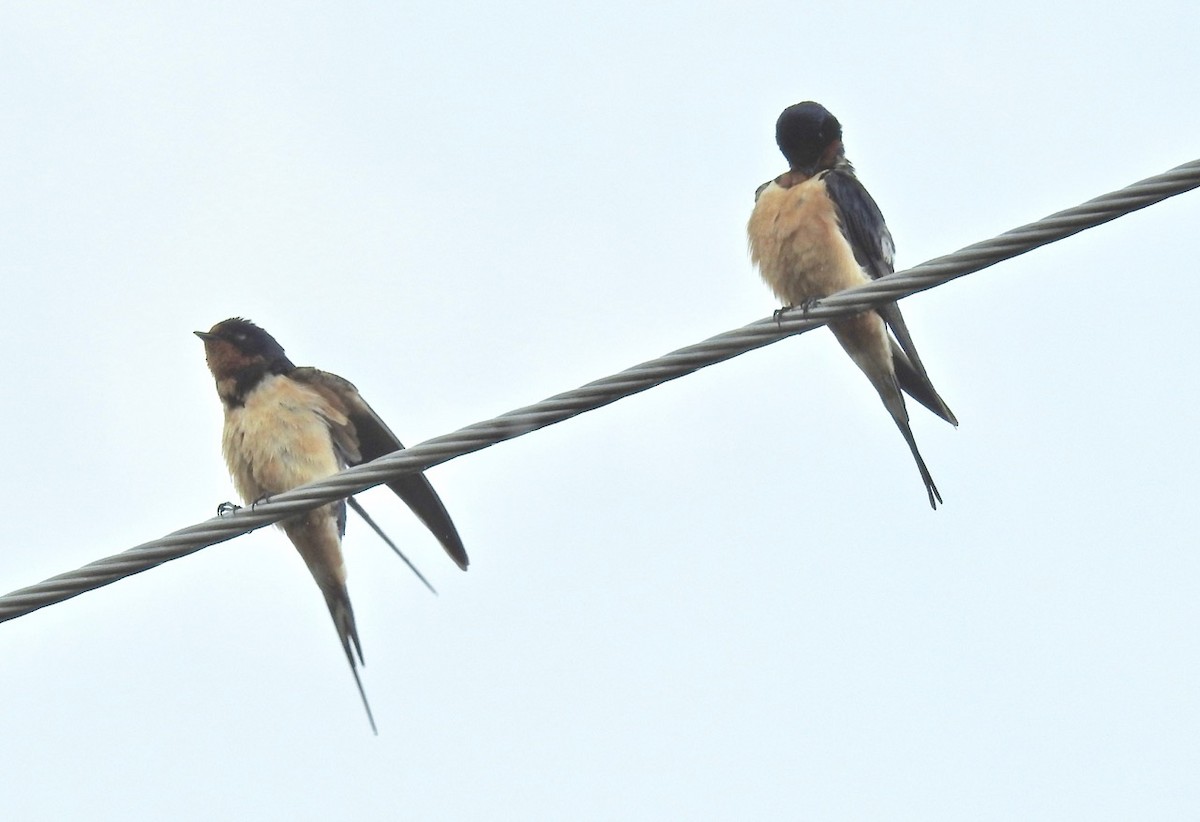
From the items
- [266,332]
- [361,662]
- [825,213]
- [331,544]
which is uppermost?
[266,332]

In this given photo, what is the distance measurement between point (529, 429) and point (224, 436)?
271cm

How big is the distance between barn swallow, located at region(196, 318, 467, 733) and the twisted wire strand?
1938 mm

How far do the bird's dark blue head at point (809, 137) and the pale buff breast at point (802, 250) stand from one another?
0.31m

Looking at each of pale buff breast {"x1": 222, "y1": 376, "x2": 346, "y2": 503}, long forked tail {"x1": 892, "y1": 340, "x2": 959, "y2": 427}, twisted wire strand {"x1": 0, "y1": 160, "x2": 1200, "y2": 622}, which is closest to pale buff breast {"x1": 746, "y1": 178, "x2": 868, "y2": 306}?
long forked tail {"x1": 892, "y1": 340, "x2": 959, "y2": 427}

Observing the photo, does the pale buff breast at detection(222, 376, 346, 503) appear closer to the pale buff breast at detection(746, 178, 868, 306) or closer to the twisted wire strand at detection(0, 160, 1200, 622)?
the pale buff breast at detection(746, 178, 868, 306)

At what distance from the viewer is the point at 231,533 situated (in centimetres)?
407

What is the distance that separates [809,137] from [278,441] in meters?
1.98

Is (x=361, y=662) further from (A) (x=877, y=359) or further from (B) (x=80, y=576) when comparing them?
(B) (x=80, y=576)

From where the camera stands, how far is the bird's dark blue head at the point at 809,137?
6.45m

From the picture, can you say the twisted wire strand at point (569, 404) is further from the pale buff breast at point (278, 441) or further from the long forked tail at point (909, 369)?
the pale buff breast at point (278, 441)

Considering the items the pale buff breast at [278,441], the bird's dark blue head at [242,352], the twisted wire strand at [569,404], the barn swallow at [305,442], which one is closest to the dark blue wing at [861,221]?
the barn swallow at [305,442]

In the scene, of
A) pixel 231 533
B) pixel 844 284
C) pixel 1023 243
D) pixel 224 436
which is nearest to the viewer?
pixel 1023 243

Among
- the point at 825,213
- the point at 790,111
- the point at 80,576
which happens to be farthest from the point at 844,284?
the point at 80,576

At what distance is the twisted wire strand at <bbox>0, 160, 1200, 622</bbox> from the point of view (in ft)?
12.4
